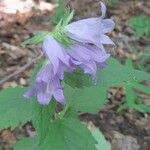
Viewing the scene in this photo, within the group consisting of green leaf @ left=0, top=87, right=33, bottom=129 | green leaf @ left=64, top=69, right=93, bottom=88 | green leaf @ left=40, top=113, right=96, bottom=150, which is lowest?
green leaf @ left=40, top=113, right=96, bottom=150

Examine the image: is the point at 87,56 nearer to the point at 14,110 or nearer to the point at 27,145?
the point at 14,110

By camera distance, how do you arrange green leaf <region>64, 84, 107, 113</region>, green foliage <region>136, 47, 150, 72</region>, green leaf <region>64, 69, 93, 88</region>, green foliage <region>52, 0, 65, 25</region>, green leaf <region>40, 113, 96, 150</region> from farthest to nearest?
1. green foliage <region>52, 0, 65, 25</region>
2. green foliage <region>136, 47, 150, 72</region>
3. green leaf <region>64, 84, 107, 113</region>
4. green leaf <region>40, 113, 96, 150</region>
5. green leaf <region>64, 69, 93, 88</region>

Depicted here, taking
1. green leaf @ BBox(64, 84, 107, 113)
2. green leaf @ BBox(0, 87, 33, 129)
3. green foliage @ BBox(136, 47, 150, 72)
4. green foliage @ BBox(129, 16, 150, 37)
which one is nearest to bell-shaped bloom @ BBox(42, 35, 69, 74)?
green leaf @ BBox(0, 87, 33, 129)

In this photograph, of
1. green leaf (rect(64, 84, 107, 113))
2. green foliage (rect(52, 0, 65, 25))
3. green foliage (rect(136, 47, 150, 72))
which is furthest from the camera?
green foliage (rect(52, 0, 65, 25))

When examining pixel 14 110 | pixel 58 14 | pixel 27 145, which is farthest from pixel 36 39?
pixel 58 14

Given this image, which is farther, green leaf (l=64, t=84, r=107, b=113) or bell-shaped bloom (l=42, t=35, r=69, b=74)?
green leaf (l=64, t=84, r=107, b=113)

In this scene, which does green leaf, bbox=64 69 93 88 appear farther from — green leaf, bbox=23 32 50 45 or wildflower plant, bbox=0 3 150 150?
green leaf, bbox=23 32 50 45

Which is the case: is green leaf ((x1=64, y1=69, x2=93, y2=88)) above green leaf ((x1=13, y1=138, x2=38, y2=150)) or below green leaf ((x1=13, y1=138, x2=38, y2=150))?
above
